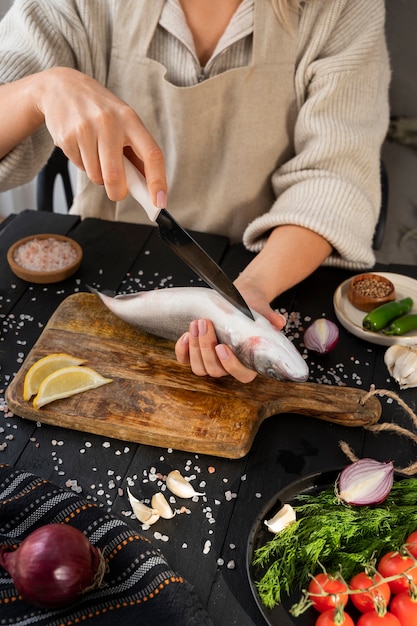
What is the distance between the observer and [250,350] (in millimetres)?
1278

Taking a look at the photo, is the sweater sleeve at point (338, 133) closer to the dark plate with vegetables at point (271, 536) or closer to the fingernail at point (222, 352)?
the fingernail at point (222, 352)

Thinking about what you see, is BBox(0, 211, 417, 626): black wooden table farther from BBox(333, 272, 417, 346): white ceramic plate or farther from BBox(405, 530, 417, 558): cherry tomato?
BBox(405, 530, 417, 558): cherry tomato

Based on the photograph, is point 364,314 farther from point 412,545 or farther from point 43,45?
point 43,45

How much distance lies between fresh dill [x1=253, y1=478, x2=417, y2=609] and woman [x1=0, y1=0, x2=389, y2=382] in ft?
1.89

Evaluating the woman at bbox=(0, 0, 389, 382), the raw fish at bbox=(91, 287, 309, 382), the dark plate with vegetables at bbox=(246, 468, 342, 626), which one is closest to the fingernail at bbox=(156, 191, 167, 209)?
the raw fish at bbox=(91, 287, 309, 382)

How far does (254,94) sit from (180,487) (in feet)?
3.61

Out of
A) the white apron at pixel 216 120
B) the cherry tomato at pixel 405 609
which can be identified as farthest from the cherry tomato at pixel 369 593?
the white apron at pixel 216 120

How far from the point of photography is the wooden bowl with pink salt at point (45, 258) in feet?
5.35

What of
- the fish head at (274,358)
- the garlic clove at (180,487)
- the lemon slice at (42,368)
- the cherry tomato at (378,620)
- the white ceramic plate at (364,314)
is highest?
the fish head at (274,358)

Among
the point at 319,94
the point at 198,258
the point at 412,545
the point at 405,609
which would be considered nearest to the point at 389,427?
the point at 412,545

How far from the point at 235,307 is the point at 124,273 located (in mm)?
488

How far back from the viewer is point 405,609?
96 centimetres

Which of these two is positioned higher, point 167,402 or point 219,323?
point 219,323

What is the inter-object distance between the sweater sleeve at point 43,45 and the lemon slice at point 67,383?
0.66 metres
